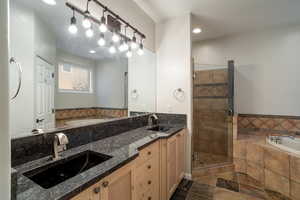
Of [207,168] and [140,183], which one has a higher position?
[140,183]

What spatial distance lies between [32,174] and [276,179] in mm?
2801

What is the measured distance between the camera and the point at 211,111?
3.24 metres

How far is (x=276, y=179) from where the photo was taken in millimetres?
2068

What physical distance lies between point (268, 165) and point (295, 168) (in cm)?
36

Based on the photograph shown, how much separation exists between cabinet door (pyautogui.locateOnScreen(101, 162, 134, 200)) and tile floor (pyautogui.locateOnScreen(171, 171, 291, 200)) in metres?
1.07

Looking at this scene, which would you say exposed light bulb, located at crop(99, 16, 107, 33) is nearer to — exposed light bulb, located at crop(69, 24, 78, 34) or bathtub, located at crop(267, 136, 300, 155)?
exposed light bulb, located at crop(69, 24, 78, 34)

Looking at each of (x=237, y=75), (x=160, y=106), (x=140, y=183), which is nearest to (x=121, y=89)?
(x=160, y=106)

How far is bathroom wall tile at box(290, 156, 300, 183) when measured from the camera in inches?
72.1

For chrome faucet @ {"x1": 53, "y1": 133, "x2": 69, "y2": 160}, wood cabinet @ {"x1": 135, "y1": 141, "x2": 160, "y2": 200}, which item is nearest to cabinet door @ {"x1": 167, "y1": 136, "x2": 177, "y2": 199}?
wood cabinet @ {"x1": 135, "y1": 141, "x2": 160, "y2": 200}

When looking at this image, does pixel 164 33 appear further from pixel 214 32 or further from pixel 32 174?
pixel 32 174

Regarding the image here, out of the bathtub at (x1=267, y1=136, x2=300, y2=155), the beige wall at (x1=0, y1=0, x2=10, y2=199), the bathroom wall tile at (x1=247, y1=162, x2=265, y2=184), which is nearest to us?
the beige wall at (x1=0, y1=0, x2=10, y2=199)

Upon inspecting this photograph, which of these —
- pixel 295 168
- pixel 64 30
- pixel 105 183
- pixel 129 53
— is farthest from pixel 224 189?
pixel 64 30

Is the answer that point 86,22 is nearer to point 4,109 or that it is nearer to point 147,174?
point 4,109

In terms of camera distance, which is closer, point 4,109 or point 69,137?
point 4,109
